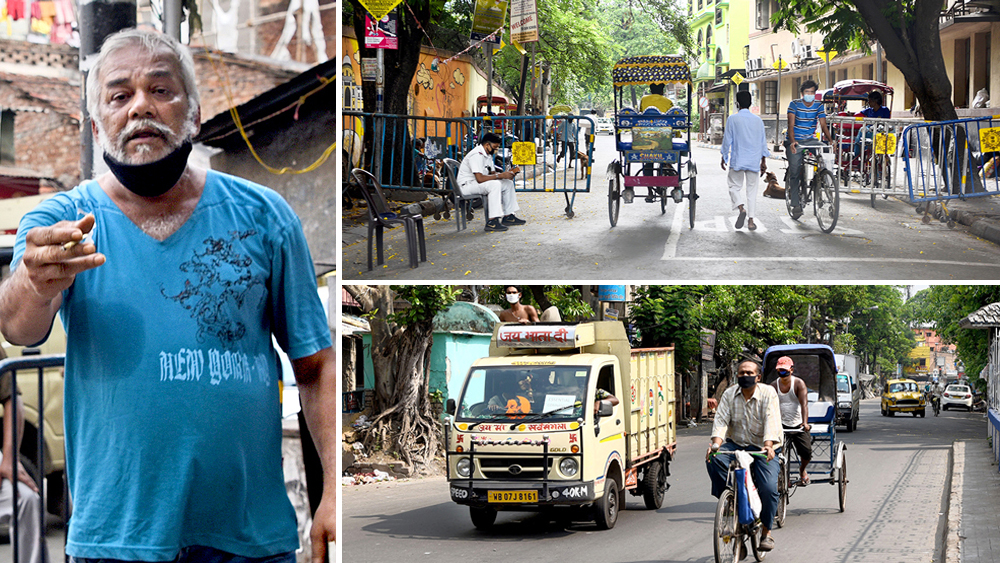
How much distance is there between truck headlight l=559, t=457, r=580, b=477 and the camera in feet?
28.0

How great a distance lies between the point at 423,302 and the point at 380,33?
405 cm

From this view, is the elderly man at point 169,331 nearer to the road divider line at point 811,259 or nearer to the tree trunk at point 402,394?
the road divider line at point 811,259

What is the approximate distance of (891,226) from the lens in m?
9.45

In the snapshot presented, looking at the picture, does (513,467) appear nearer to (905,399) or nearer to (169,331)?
(169,331)

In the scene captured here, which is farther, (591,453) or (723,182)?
(723,182)

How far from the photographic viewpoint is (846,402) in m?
25.1

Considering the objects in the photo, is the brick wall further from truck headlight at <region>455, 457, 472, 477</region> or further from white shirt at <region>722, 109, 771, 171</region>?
white shirt at <region>722, 109, 771, 171</region>

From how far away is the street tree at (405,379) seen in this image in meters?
13.3

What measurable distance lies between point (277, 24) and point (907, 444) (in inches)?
762

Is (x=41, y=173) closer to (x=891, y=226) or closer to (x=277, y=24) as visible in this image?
(x=277, y=24)

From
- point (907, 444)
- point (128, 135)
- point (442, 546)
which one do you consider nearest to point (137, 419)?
point (128, 135)

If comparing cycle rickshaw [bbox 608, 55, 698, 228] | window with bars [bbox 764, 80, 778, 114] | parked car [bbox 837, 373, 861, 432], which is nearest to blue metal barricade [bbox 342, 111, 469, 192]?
cycle rickshaw [bbox 608, 55, 698, 228]

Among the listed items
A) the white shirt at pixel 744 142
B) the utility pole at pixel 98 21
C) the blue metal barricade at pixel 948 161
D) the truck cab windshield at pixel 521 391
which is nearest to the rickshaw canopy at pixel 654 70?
the white shirt at pixel 744 142

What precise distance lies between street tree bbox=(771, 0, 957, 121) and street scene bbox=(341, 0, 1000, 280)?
23mm
